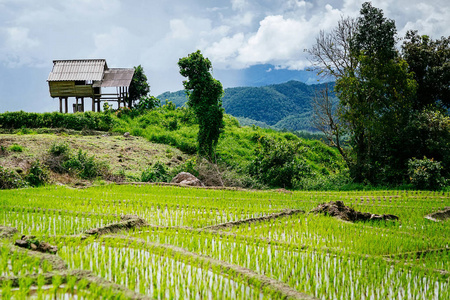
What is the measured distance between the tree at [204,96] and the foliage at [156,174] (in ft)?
5.71

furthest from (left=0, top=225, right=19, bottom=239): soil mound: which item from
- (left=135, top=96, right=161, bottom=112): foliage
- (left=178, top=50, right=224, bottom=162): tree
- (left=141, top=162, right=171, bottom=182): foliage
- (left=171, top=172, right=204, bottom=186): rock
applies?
(left=135, top=96, right=161, bottom=112): foliage

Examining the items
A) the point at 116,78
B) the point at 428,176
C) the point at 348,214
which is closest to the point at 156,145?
the point at 116,78

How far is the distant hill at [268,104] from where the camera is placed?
69562 millimetres

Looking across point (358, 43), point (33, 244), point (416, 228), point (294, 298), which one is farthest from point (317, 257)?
point (358, 43)

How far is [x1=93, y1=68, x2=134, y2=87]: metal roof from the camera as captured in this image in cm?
2900

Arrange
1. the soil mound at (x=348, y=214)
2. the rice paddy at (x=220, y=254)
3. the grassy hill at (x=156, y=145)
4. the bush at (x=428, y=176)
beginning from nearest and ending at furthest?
the rice paddy at (x=220, y=254) < the soil mound at (x=348, y=214) < the bush at (x=428, y=176) < the grassy hill at (x=156, y=145)

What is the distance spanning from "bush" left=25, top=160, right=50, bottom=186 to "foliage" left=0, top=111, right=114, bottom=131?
869 centimetres

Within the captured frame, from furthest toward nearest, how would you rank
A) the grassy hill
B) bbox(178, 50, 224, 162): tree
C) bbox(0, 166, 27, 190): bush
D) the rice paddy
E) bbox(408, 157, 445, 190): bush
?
1. bbox(178, 50, 224, 162): tree
2. the grassy hill
3. bbox(408, 157, 445, 190): bush
4. bbox(0, 166, 27, 190): bush
5. the rice paddy

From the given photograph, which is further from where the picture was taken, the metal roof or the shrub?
the metal roof

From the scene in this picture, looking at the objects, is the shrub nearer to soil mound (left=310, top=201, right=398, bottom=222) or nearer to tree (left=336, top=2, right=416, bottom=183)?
soil mound (left=310, top=201, right=398, bottom=222)

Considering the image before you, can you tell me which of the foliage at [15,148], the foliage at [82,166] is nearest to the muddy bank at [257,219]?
the foliage at [82,166]

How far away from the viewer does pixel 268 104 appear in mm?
71125

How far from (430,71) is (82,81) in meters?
22.1

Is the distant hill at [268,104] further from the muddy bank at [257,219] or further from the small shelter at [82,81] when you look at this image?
the muddy bank at [257,219]
